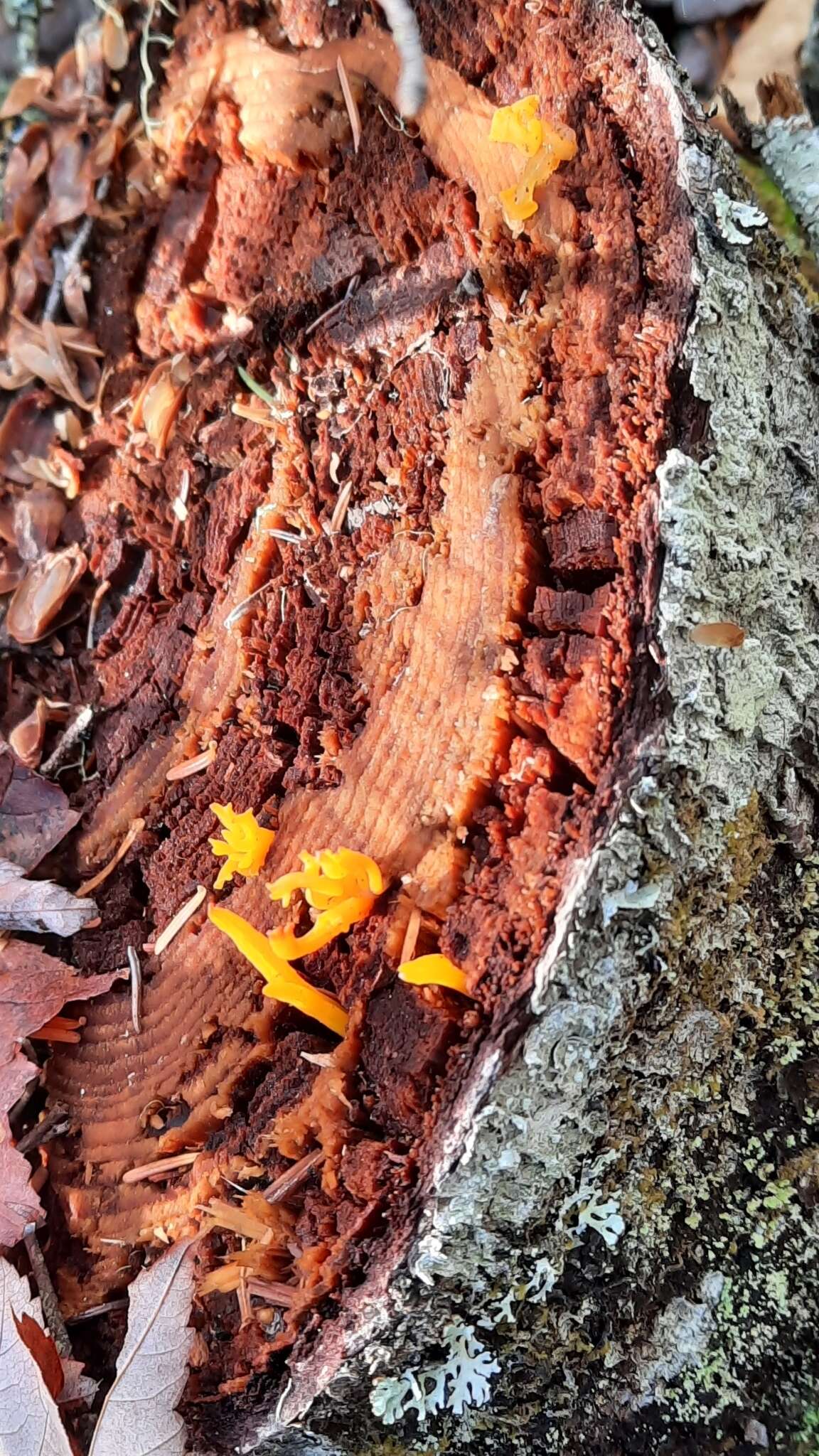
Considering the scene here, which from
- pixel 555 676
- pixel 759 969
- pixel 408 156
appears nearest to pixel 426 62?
pixel 408 156

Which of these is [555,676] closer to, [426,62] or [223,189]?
[426,62]

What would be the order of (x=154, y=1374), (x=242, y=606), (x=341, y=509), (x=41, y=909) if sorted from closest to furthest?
(x=154, y=1374)
(x=341, y=509)
(x=242, y=606)
(x=41, y=909)

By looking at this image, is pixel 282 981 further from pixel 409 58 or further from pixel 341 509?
pixel 409 58

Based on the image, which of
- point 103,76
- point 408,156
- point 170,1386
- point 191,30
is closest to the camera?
point 170,1386

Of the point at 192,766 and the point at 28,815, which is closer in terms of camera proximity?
the point at 192,766

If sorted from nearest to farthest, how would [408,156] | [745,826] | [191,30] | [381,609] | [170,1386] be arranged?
[745,826] < [170,1386] < [381,609] < [408,156] < [191,30]

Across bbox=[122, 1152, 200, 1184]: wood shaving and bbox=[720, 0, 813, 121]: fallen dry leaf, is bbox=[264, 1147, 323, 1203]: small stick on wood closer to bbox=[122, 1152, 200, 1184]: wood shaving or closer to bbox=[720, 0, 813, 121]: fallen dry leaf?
bbox=[122, 1152, 200, 1184]: wood shaving

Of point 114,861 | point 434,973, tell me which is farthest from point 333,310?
point 434,973
